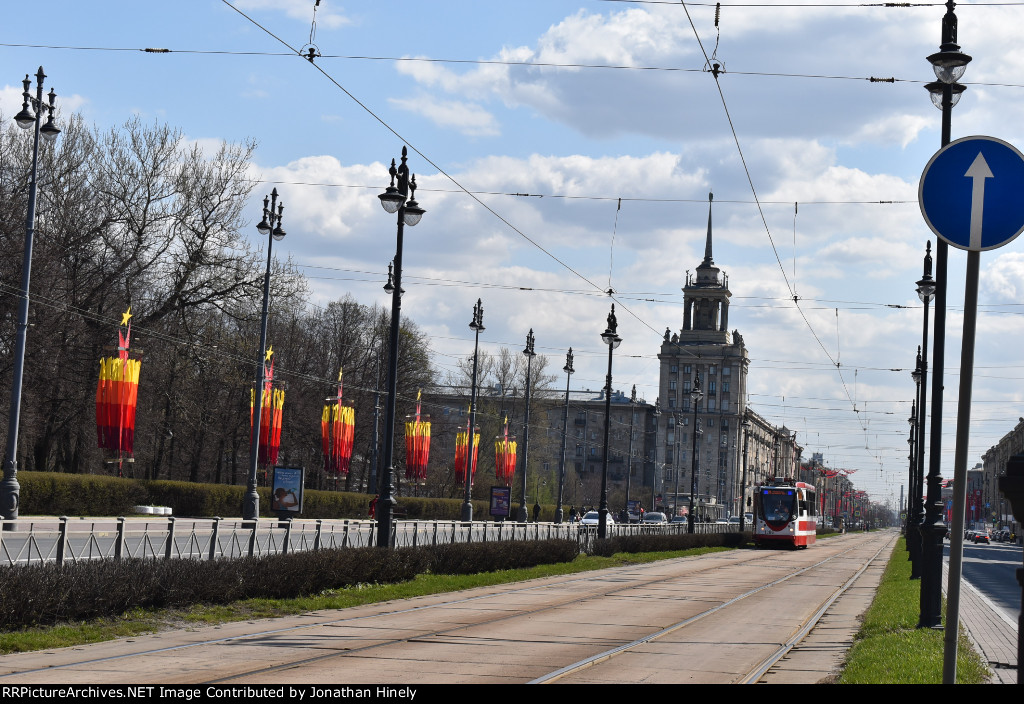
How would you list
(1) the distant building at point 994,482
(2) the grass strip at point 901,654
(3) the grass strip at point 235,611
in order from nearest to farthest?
(2) the grass strip at point 901,654 → (3) the grass strip at point 235,611 → (1) the distant building at point 994,482

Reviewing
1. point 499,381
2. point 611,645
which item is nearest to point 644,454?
point 499,381

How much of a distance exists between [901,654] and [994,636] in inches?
203

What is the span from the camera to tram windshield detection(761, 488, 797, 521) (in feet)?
200

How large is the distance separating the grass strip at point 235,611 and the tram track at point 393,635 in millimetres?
716

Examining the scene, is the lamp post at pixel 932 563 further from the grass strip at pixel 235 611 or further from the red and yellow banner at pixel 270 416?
the red and yellow banner at pixel 270 416

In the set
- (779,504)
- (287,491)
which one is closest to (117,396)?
(287,491)

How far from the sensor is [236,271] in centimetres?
5628

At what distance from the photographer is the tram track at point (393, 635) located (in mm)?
11469

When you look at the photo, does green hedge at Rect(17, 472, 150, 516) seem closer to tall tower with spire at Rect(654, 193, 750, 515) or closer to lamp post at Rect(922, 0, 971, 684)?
lamp post at Rect(922, 0, 971, 684)

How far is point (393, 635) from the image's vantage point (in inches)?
602

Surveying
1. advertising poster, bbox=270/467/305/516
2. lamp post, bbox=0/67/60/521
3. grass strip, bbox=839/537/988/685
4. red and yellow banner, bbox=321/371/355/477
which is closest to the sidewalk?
grass strip, bbox=839/537/988/685

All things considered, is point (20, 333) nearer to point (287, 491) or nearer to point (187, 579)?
point (287, 491)

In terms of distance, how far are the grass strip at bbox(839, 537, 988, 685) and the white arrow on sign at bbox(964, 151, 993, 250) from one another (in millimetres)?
5009

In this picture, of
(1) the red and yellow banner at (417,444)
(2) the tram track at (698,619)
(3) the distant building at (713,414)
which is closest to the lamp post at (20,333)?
(2) the tram track at (698,619)
